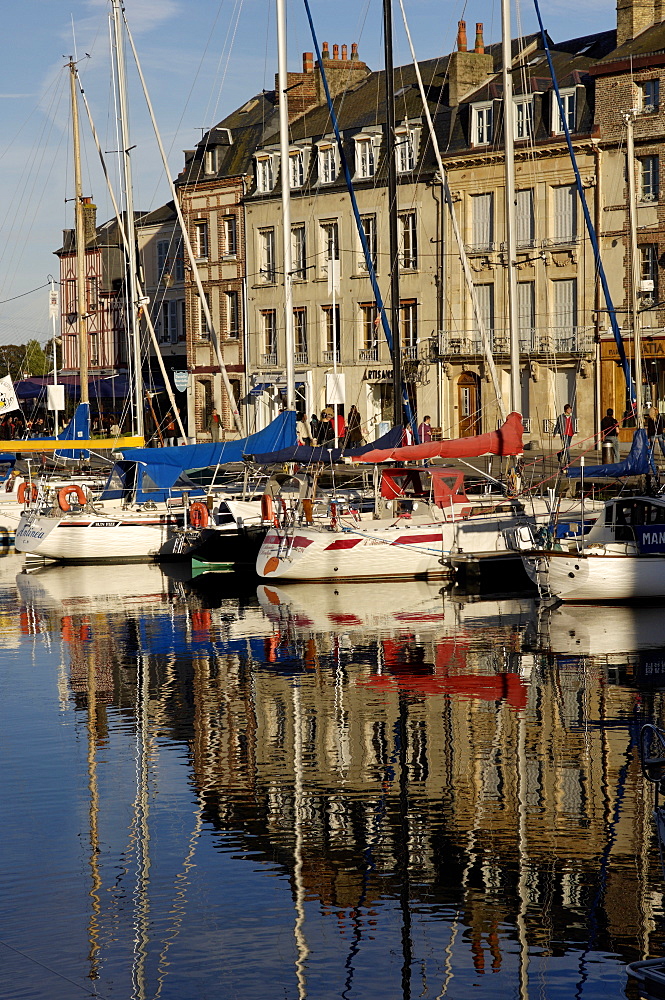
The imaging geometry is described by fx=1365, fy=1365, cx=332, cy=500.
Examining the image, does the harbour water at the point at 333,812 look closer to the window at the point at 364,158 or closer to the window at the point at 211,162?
the window at the point at 364,158

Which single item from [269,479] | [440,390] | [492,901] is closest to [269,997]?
[492,901]

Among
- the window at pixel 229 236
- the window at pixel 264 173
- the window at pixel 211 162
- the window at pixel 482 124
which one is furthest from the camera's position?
the window at pixel 211 162

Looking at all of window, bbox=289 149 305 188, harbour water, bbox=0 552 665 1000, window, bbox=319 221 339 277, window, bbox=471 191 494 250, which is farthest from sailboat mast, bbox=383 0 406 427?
window, bbox=289 149 305 188

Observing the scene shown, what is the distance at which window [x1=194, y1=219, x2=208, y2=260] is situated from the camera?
70875 millimetres

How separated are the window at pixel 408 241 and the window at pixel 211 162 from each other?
14979 mm

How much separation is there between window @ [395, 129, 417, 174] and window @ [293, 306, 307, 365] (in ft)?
28.7

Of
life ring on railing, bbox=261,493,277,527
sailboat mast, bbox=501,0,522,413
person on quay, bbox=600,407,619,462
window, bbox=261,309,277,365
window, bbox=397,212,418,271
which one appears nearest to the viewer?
sailboat mast, bbox=501,0,522,413

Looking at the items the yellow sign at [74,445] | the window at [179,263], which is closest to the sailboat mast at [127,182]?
the yellow sign at [74,445]

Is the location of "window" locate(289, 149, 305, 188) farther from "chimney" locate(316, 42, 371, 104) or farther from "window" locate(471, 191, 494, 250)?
"window" locate(471, 191, 494, 250)

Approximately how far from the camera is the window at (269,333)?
67688 millimetres

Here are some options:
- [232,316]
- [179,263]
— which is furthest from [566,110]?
[179,263]

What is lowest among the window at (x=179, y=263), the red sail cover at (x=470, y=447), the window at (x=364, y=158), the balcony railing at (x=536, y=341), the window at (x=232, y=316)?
the red sail cover at (x=470, y=447)

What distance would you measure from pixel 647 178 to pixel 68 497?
26.5 m

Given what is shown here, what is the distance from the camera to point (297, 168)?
66812 mm
